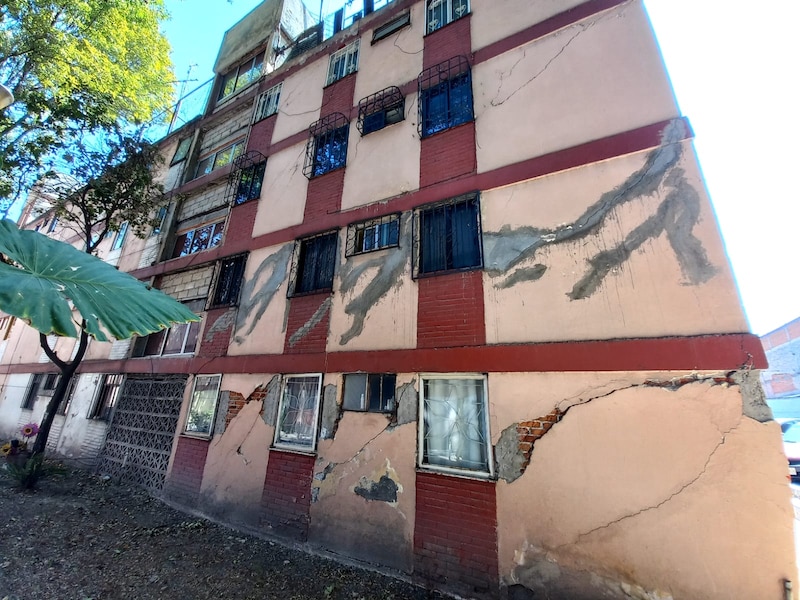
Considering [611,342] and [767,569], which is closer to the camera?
[767,569]

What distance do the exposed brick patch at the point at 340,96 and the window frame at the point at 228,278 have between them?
412 cm

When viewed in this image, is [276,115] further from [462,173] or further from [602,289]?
[602,289]

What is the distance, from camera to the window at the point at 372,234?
6.11 meters

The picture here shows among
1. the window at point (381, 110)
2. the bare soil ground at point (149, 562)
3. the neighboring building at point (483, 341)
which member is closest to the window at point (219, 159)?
the neighboring building at point (483, 341)

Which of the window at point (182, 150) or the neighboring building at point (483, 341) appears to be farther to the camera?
the window at point (182, 150)

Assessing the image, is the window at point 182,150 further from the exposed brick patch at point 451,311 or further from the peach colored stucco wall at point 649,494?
the peach colored stucco wall at point 649,494

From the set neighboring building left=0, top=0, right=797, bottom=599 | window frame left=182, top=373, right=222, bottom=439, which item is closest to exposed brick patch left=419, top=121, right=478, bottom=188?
neighboring building left=0, top=0, right=797, bottom=599

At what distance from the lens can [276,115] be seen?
30.6ft

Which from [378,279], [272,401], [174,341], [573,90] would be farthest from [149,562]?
[573,90]

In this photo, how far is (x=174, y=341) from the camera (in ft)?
28.9

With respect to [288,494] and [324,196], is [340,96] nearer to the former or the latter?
[324,196]

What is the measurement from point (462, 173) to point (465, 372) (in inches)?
133

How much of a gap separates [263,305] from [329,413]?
2.97 metres

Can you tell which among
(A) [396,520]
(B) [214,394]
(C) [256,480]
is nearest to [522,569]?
(A) [396,520]
